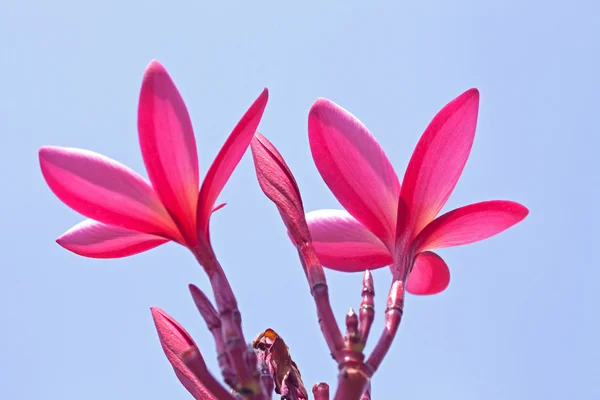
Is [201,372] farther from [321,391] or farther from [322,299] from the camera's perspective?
[321,391]

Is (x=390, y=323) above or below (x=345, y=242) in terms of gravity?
below

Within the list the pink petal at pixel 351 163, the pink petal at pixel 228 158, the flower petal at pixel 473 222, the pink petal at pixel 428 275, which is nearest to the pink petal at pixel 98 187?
the pink petal at pixel 228 158

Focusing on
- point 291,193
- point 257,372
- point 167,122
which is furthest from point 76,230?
point 257,372

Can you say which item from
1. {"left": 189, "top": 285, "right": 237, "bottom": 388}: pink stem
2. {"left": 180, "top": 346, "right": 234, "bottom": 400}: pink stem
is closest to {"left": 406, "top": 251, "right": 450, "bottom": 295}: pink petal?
{"left": 189, "top": 285, "right": 237, "bottom": 388}: pink stem

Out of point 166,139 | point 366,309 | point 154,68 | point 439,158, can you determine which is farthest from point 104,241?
point 439,158

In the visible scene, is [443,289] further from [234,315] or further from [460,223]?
[234,315]

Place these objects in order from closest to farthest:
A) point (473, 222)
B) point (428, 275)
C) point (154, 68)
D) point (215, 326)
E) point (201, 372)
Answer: point (201, 372)
point (215, 326)
point (154, 68)
point (473, 222)
point (428, 275)
